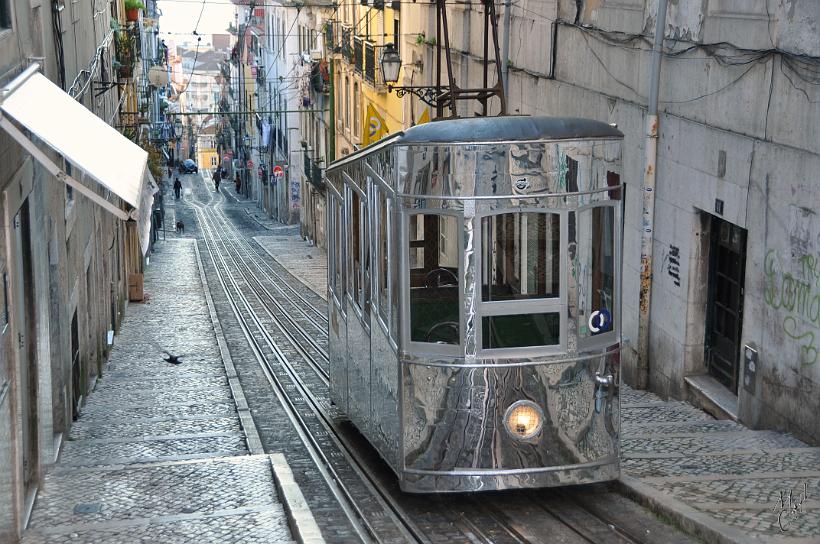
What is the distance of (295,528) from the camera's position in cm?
766

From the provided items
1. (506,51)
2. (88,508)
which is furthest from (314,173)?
(88,508)

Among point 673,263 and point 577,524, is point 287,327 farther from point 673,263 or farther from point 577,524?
point 577,524

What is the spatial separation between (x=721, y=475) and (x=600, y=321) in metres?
1.33

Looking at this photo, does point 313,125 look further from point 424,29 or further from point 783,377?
point 783,377

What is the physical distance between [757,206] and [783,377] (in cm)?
152

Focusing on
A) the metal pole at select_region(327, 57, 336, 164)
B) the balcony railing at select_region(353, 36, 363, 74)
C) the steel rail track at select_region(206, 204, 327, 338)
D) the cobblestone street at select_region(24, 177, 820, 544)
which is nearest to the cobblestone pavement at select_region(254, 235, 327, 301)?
the steel rail track at select_region(206, 204, 327, 338)

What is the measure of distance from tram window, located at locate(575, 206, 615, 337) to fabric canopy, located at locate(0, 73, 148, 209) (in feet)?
9.45

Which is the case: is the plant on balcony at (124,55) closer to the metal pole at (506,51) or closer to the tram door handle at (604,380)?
the metal pole at (506,51)

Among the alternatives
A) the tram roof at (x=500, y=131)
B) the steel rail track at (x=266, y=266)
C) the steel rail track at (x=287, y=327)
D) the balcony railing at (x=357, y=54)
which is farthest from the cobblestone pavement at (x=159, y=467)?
the balcony railing at (x=357, y=54)

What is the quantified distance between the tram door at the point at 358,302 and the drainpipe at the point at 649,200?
3.98 m

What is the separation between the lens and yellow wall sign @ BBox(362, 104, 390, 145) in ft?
105

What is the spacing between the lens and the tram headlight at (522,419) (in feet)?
26.0

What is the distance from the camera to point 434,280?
313 inches

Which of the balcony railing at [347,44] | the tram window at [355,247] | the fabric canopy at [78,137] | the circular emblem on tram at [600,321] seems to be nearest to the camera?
the fabric canopy at [78,137]
